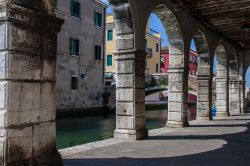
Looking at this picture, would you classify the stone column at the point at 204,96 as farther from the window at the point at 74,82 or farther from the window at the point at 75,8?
the window at the point at 75,8

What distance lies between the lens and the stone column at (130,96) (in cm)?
714

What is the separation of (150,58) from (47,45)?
112 feet

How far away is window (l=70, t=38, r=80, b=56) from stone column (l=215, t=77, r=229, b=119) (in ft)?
31.3

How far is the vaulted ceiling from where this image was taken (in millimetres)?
9383

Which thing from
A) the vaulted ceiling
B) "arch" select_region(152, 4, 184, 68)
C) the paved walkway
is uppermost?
the vaulted ceiling

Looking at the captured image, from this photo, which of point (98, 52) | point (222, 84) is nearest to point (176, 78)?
point (222, 84)

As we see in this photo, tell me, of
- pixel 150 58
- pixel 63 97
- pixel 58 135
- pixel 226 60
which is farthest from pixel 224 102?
pixel 150 58

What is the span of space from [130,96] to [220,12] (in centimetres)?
500

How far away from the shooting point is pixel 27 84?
3.62m

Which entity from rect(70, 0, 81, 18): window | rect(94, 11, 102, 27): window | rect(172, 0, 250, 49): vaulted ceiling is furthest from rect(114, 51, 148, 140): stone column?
rect(94, 11, 102, 27): window

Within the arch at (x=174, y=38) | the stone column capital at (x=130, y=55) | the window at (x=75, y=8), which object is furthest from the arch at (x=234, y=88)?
the stone column capital at (x=130, y=55)

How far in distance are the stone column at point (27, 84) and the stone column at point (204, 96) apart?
9.06 m

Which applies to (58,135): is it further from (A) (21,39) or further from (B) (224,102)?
(A) (21,39)

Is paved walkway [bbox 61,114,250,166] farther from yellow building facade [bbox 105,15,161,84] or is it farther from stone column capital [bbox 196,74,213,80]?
yellow building facade [bbox 105,15,161,84]
